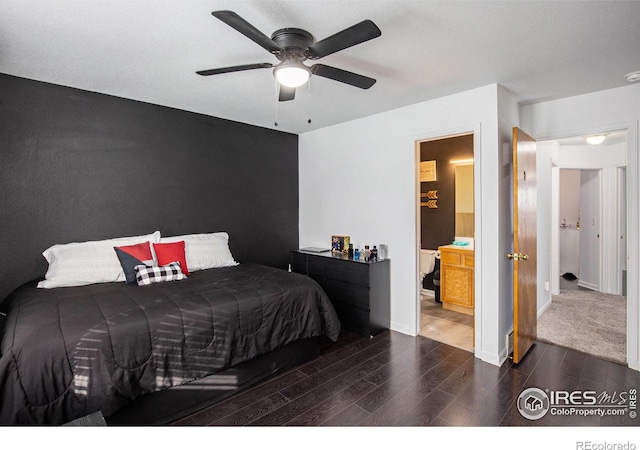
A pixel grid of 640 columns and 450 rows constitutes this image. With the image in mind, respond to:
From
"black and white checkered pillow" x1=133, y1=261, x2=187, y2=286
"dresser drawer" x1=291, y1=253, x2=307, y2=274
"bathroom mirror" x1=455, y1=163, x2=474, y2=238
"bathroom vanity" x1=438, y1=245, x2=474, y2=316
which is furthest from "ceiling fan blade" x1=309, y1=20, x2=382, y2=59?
"bathroom mirror" x1=455, y1=163, x2=474, y2=238

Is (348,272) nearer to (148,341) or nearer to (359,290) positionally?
(359,290)

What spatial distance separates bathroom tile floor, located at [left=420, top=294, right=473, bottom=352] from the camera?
3.50 meters

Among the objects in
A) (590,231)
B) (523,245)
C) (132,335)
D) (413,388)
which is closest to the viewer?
(132,335)

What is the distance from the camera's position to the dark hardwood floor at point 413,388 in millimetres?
2203

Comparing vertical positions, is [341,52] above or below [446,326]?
above

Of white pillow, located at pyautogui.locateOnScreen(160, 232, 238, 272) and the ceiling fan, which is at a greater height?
the ceiling fan

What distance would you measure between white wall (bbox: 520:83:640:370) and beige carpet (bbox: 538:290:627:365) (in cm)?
42

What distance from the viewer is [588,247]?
5.86 m

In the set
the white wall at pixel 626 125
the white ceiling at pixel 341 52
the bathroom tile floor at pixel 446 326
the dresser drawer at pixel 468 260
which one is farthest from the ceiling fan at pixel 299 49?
the dresser drawer at pixel 468 260

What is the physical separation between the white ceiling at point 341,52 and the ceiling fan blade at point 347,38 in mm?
214

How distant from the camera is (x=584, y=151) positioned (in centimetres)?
543

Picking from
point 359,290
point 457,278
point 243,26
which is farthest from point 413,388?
point 243,26

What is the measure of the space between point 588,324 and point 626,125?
2.36 metres

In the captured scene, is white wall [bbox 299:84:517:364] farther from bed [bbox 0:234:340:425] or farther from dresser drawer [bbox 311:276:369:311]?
bed [bbox 0:234:340:425]
